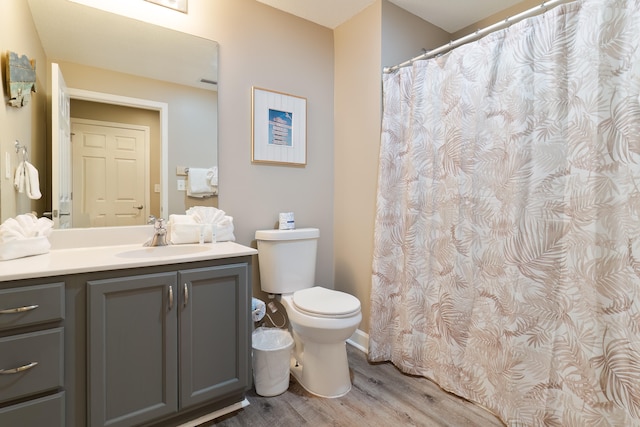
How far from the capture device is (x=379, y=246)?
2.12 meters

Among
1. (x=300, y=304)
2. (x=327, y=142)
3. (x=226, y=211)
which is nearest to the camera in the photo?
(x=300, y=304)

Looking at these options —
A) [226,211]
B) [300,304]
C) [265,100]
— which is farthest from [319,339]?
[265,100]

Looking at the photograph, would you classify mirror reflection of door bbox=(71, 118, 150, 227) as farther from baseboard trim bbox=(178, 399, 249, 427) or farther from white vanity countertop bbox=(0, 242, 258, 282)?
baseboard trim bbox=(178, 399, 249, 427)

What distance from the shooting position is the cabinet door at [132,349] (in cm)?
125

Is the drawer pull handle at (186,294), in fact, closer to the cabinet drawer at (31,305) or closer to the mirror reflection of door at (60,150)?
the cabinet drawer at (31,305)

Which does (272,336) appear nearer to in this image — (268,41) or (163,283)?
(163,283)

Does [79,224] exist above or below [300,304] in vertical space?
above

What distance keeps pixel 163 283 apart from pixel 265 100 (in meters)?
1.36

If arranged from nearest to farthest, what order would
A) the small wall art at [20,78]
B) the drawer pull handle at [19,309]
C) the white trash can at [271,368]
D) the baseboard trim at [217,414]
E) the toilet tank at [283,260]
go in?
the drawer pull handle at [19,309] → the small wall art at [20,78] → the baseboard trim at [217,414] → the white trash can at [271,368] → the toilet tank at [283,260]

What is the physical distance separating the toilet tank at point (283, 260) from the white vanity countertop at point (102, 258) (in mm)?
301

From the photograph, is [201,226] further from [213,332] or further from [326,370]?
[326,370]

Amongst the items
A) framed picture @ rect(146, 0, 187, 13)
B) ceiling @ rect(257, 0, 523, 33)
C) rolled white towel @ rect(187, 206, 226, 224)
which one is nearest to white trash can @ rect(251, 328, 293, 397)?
rolled white towel @ rect(187, 206, 226, 224)

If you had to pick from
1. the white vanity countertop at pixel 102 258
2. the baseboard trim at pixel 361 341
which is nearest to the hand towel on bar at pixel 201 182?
the white vanity countertop at pixel 102 258

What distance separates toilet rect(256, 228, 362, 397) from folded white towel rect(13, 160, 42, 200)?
1.12 m
